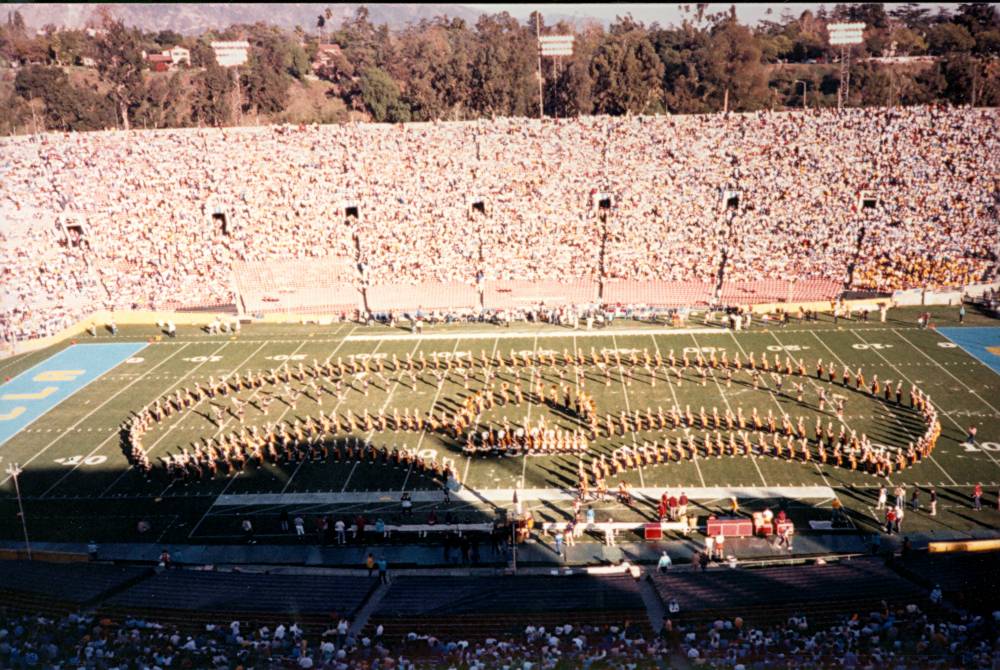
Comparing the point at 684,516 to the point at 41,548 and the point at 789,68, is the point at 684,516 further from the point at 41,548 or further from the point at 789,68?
the point at 789,68

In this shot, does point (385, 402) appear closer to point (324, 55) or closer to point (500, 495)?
point (500, 495)

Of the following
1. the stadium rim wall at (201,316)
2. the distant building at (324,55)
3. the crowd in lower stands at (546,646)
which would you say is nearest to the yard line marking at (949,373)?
the stadium rim wall at (201,316)

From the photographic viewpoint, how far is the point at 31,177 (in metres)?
47.4

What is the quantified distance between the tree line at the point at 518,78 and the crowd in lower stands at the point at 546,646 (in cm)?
4829

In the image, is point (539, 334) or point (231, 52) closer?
point (539, 334)

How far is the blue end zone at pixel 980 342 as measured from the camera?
2811cm

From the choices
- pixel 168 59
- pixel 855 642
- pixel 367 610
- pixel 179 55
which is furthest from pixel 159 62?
pixel 855 642

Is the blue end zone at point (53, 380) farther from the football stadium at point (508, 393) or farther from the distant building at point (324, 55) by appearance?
the distant building at point (324, 55)

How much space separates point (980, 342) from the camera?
97.9ft

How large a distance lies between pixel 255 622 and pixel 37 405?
17.2 metres

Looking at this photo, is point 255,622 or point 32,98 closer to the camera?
point 255,622

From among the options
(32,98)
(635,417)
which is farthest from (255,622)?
(32,98)

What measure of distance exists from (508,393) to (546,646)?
1358 cm

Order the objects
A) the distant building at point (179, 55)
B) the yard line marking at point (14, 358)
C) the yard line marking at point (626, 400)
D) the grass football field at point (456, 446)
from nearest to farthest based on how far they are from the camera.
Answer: the grass football field at point (456, 446) → the yard line marking at point (626, 400) → the yard line marking at point (14, 358) → the distant building at point (179, 55)
